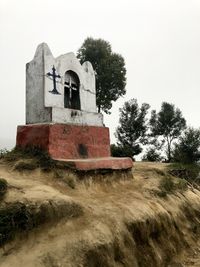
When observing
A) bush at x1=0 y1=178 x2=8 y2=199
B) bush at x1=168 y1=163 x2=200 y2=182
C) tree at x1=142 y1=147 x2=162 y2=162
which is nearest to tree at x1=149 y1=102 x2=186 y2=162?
tree at x1=142 y1=147 x2=162 y2=162

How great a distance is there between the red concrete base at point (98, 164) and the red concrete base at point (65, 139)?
63 cm

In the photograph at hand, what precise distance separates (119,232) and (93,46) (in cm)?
1893

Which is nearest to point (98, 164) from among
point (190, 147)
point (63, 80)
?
point (63, 80)

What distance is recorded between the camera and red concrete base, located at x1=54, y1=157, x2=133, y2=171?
847 cm

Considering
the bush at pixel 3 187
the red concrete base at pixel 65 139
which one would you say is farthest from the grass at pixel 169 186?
the bush at pixel 3 187

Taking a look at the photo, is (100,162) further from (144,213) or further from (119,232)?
(119,232)

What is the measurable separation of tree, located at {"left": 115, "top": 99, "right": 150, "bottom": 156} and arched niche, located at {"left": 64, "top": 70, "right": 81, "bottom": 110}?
15.4 m

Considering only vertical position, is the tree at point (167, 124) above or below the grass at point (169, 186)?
above

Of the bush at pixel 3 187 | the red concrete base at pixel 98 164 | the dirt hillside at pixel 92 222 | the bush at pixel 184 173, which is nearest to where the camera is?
the dirt hillside at pixel 92 222

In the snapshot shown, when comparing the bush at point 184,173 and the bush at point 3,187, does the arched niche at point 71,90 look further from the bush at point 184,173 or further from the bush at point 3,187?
the bush at point 184,173

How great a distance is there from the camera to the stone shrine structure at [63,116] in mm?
9203

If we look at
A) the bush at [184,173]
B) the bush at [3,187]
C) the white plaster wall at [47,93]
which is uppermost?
the white plaster wall at [47,93]

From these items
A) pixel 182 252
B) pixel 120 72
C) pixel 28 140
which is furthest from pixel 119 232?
pixel 120 72

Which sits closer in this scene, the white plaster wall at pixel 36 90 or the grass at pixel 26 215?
the grass at pixel 26 215
